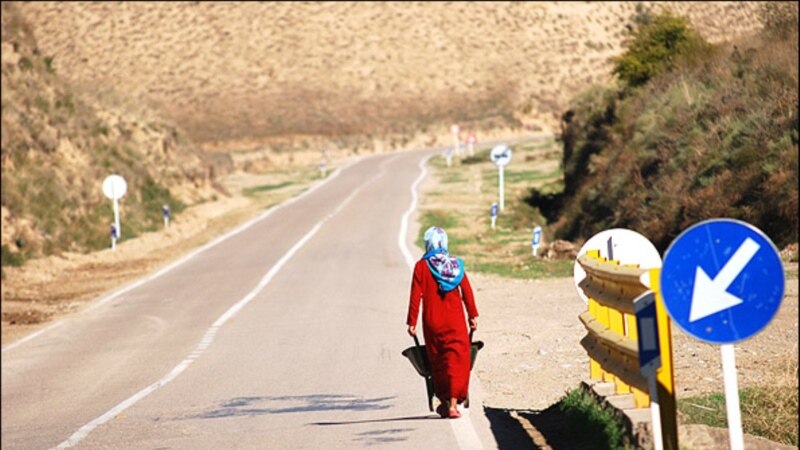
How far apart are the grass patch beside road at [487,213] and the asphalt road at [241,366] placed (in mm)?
1876

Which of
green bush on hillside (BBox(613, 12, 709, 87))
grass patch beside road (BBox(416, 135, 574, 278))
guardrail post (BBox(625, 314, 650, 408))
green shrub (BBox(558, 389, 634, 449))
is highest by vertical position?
green bush on hillside (BBox(613, 12, 709, 87))

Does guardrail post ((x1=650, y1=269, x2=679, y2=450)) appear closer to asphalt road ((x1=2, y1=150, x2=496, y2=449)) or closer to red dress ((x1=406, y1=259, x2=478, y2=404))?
asphalt road ((x1=2, y1=150, x2=496, y2=449))

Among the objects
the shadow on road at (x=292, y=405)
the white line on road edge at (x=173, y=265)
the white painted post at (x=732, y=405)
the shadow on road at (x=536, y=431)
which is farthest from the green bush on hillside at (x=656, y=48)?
the white painted post at (x=732, y=405)

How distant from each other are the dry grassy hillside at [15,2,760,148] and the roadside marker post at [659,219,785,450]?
8980 centimetres

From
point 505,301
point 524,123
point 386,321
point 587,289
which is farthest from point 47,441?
point 524,123

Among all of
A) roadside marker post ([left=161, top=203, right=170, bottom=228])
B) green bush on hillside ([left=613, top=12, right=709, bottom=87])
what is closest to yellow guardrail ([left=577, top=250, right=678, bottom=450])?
green bush on hillside ([left=613, top=12, right=709, bottom=87])

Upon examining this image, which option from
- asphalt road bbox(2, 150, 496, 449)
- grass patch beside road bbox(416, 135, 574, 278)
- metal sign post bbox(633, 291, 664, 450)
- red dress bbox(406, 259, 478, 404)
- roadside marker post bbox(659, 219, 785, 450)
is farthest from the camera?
grass patch beside road bbox(416, 135, 574, 278)

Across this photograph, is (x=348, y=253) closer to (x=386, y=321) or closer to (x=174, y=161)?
(x=386, y=321)

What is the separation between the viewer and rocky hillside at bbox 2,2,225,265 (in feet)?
107

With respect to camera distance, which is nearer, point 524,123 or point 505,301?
point 505,301

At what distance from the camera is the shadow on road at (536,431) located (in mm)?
9938

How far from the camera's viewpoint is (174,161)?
158 ft

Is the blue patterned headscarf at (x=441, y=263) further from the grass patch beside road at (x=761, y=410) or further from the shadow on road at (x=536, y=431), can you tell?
the grass patch beside road at (x=761, y=410)

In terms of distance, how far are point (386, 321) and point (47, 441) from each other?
799cm
